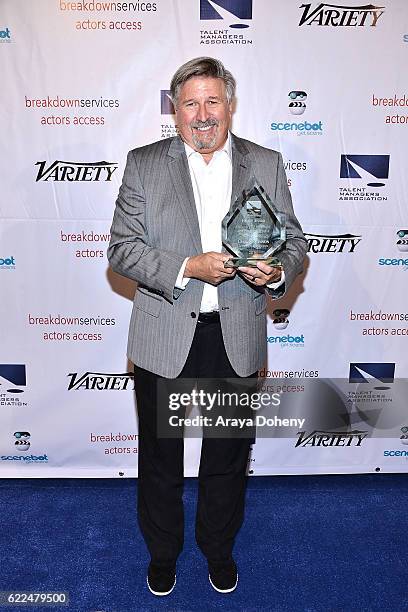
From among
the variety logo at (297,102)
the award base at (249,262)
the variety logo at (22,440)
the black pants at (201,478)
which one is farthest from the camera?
the variety logo at (22,440)

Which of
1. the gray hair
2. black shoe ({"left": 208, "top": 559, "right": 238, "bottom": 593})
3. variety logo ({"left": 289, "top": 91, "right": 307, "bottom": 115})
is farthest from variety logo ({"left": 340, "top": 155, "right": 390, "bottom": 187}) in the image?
black shoe ({"left": 208, "top": 559, "right": 238, "bottom": 593})

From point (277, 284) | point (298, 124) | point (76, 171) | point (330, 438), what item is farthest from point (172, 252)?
point (330, 438)

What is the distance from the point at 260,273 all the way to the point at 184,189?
371 millimetres

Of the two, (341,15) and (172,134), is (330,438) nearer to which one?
(172,134)

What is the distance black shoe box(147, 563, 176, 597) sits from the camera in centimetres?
221

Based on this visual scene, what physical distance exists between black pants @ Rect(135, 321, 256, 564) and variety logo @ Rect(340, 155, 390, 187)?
1.14 m

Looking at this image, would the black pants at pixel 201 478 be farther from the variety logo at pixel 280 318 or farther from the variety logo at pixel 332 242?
the variety logo at pixel 332 242

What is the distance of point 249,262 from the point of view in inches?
70.5

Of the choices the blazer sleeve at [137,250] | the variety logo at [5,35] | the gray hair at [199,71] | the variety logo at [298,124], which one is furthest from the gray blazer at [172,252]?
the variety logo at [5,35]

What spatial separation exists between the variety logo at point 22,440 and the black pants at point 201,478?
96 cm

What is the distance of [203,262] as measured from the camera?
180 centimetres

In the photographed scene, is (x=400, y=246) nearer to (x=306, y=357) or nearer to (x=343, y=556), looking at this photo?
(x=306, y=357)

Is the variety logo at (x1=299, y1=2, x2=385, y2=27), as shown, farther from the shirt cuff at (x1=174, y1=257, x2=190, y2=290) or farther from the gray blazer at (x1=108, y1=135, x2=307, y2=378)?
the shirt cuff at (x1=174, y1=257, x2=190, y2=290)

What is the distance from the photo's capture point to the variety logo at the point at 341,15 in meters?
2.54
